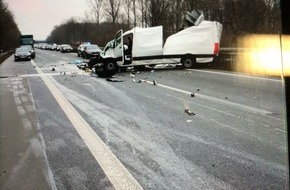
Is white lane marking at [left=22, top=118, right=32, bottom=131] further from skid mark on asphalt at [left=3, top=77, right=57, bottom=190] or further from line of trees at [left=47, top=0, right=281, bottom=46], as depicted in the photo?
line of trees at [left=47, top=0, right=281, bottom=46]

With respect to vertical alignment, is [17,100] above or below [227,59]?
below

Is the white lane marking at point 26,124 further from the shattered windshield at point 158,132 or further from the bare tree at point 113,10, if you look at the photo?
the bare tree at point 113,10

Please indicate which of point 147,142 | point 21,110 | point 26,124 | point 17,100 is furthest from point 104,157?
point 17,100

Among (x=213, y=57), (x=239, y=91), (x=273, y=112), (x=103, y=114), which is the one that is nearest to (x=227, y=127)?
(x=273, y=112)

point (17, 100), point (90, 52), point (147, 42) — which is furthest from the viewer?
point (90, 52)

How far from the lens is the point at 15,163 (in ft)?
16.2

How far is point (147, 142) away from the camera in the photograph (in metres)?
5.78

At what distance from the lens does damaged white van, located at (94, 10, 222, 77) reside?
62.8ft

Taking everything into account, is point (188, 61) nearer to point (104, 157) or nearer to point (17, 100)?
point (17, 100)

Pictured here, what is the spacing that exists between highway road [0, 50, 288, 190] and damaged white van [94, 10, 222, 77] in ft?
28.4

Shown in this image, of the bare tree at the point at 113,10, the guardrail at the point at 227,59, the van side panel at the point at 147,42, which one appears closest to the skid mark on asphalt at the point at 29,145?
the van side panel at the point at 147,42

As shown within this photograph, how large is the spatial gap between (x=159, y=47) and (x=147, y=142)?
14.0m

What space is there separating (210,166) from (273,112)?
3.77 meters

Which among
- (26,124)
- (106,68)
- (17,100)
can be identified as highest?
(106,68)
